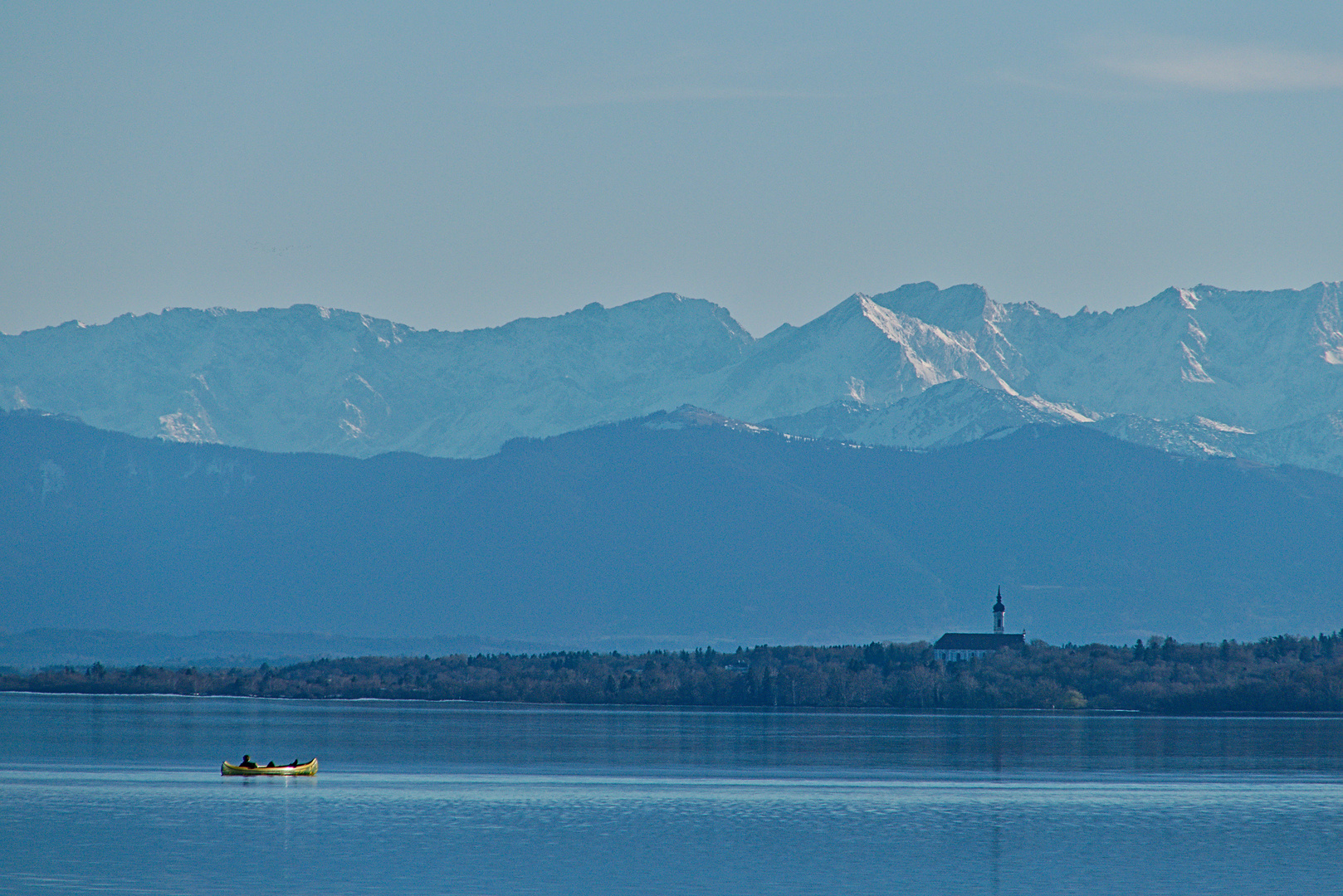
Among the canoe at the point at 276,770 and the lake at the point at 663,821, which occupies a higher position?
the canoe at the point at 276,770

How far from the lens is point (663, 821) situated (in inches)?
4446

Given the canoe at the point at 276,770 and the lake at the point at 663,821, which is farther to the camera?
the canoe at the point at 276,770

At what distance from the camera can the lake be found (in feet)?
296

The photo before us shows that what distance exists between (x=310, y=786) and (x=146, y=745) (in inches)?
1880

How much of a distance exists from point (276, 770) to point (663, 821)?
3642 cm

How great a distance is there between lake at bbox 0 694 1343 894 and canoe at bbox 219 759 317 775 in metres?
0.88

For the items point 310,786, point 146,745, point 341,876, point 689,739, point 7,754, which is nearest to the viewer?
point 341,876

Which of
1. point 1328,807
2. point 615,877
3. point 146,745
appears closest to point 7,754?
point 146,745

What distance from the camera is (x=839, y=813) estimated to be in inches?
4653

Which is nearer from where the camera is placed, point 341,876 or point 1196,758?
point 341,876

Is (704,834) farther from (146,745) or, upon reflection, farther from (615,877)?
(146,745)

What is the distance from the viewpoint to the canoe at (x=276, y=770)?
13950 cm

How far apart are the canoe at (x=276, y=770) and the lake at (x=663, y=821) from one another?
88 cm

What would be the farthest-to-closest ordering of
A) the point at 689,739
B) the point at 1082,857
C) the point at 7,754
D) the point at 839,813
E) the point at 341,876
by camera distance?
the point at 689,739 < the point at 7,754 < the point at 839,813 < the point at 1082,857 < the point at 341,876
